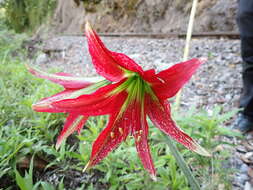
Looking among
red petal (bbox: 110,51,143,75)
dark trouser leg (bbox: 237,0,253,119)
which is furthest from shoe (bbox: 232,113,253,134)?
red petal (bbox: 110,51,143,75)

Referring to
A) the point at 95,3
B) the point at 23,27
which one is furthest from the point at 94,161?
the point at 23,27

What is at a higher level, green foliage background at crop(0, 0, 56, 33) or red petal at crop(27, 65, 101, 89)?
green foliage background at crop(0, 0, 56, 33)

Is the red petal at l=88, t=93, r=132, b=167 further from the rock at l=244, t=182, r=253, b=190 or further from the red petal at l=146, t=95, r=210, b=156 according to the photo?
the rock at l=244, t=182, r=253, b=190

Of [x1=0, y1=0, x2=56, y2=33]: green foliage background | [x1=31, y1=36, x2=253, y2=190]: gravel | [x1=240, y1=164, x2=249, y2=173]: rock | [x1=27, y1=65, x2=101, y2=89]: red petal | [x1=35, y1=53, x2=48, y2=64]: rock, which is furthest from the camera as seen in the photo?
[x1=0, y1=0, x2=56, y2=33]: green foliage background

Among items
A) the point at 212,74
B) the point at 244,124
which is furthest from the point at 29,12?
the point at 244,124

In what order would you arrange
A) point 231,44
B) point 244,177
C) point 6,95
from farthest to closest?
point 231,44, point 6,95, point 244,177

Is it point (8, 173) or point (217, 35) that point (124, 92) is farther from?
point (217, 35)
